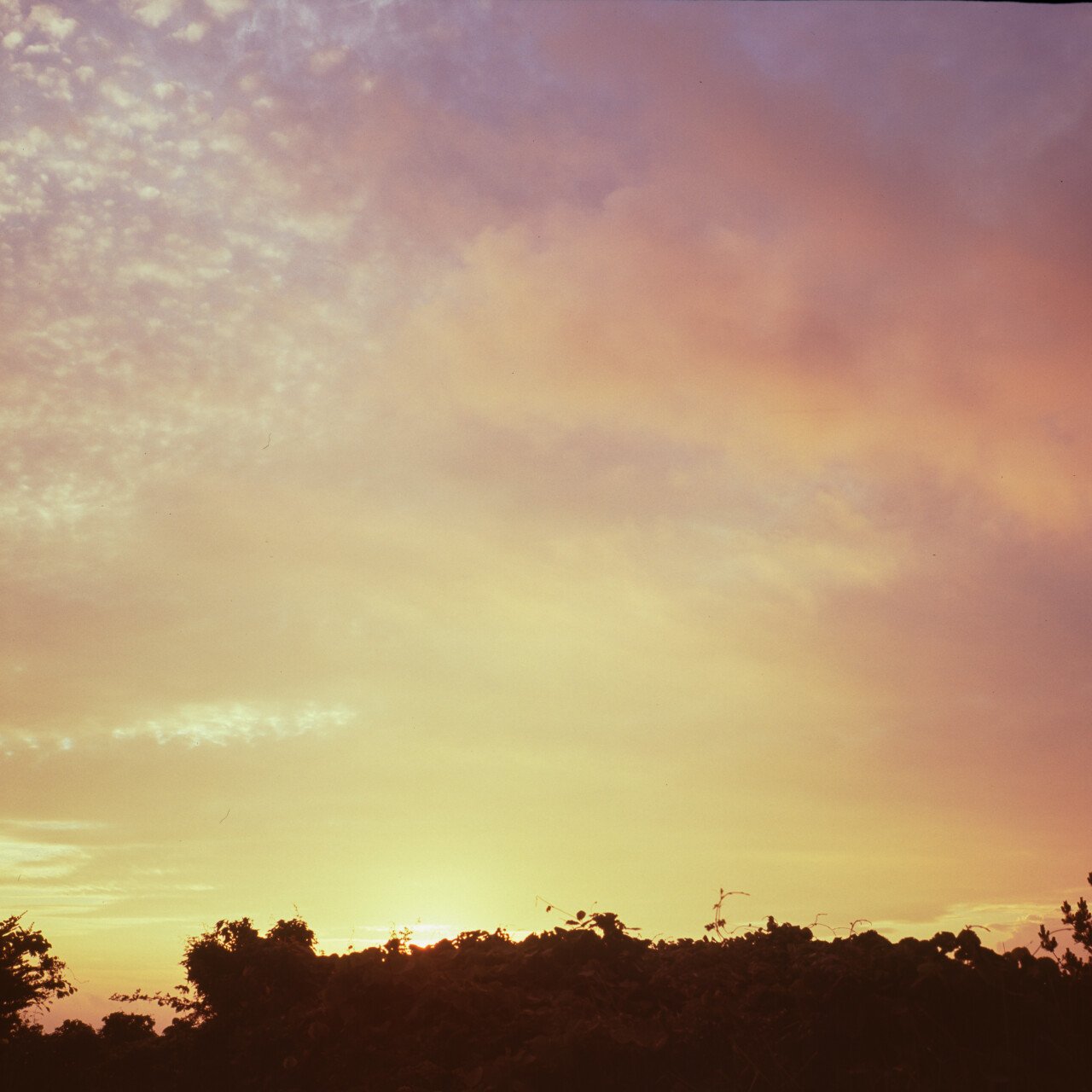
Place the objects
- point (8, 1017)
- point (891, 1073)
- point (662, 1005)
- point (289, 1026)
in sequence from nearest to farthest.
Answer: point (891, 1073) → point (662, 1005) → point (289, 1026) → point (8, 1017)

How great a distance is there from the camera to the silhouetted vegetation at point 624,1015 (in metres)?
10.8

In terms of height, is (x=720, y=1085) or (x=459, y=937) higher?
(x=459, y=937)

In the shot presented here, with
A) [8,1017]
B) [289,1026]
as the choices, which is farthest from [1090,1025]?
[8,1017]

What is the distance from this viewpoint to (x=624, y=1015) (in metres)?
12.3

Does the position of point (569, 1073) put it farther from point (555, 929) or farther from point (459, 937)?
point (459, 937)

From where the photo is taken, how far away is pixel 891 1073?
10.4 metres

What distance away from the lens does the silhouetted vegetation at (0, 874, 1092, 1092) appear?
1080 cm

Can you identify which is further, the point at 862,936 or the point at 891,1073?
the point at 862,936

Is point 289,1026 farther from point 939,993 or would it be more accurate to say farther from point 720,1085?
point 939,993

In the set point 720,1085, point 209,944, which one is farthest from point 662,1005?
point 209,944

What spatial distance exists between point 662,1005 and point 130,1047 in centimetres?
986

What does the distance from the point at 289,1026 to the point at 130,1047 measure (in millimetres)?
4640

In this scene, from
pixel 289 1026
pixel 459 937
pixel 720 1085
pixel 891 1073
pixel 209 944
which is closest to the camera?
pixel 891 1073

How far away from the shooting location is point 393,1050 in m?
13.0
